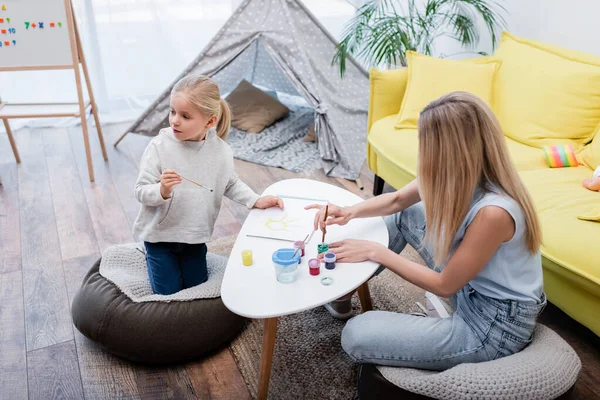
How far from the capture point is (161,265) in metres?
1.69

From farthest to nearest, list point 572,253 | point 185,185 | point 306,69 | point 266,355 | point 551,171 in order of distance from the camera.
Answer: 1. point 306,69
2. point 551,171
3. point 185,185
4. point 572,253
5. point 266,355

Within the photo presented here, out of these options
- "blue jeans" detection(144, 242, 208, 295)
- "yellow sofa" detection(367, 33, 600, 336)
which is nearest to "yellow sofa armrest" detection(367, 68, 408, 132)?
"yellow sofa" detection(367, 33, 600, 336)

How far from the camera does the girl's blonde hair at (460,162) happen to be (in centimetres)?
114

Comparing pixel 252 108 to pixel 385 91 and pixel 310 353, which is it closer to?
pixel 385 91

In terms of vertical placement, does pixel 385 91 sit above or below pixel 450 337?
above

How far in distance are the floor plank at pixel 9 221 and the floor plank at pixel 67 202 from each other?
0.55 feet

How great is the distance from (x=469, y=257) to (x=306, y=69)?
194cm

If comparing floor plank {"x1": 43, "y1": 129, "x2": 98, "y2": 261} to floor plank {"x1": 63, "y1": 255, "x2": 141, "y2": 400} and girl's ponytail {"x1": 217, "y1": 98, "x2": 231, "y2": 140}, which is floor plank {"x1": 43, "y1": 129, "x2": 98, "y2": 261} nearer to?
floor plank {"x1": 63, "y1": 255, "x2": 141, "y2": 400}

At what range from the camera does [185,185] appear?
1.60 metres

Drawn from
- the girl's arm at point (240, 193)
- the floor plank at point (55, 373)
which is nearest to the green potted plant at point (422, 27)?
the girl's arm at point (240, 193)

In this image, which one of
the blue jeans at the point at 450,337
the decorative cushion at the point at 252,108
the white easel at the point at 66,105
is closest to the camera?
the blue jeans at the point at 450,337

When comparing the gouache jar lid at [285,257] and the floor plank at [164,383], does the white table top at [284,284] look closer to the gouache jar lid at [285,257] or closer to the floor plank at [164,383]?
the gouache jar lid at [285,257]

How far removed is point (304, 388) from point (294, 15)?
213cm

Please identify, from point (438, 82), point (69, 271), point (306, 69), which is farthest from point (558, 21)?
point (69, 271)
